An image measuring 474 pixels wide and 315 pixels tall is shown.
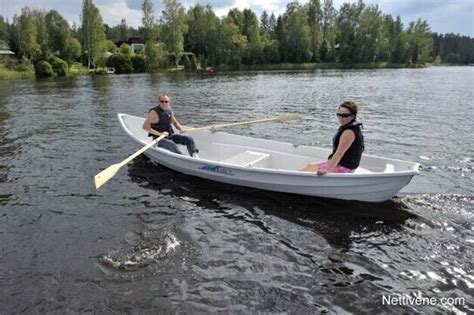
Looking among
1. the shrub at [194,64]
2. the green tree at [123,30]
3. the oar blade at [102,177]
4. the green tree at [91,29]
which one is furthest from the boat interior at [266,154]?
the green tree at [123,30]

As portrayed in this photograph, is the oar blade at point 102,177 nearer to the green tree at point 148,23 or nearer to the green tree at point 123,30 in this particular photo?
the green tree at point 148,23

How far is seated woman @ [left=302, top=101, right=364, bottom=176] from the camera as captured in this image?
24.2 ft

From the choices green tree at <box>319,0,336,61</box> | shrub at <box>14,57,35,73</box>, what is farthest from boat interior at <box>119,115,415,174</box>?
green tree at <box>319,0,336,61</box>

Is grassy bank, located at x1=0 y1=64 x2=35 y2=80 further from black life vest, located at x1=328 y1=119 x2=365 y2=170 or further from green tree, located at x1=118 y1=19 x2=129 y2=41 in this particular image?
green tree, located at x1=118 y1=19 x2=129 y2=41

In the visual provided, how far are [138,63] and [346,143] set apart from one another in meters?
68.3

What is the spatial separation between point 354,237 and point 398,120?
12.3 m

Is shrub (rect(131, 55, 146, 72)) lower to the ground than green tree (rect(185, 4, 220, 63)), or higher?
lower

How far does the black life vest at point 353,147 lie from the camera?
7473 millimetres

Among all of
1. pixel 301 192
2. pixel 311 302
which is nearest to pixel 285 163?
pixel 301 192

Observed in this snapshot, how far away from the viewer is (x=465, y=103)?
886 inches

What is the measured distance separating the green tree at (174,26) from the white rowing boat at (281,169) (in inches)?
2669

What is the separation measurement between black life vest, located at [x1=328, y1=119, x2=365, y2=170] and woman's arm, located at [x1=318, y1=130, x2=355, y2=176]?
9cm

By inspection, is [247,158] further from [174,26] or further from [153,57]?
[174,26]

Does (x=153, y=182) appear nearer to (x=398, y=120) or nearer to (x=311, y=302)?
(x=311, y=302)
